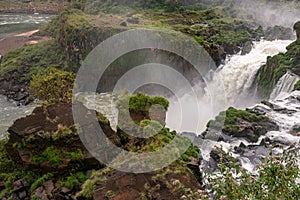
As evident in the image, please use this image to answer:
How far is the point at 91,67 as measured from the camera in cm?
2686

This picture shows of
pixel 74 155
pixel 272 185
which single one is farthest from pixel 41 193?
pixel 272 185

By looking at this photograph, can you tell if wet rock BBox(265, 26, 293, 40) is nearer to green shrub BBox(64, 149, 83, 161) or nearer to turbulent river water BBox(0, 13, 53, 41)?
green shrub BBox(64, 149, 83, 161)

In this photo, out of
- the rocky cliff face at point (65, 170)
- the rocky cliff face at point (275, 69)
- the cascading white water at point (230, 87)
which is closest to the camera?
the rocky cliff face at point (65, 170)

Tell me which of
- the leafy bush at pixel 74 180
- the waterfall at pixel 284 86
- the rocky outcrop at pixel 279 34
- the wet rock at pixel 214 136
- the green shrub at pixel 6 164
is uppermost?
the rocky outcrop at pixel 279 34

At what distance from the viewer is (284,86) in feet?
57.2

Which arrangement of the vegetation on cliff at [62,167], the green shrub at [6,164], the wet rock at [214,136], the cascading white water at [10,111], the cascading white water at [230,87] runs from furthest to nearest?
the cascading white water at [10,111] → the cascading white water at [230,87] → the wet rock at [214,136] → the green shrub at [6,164] → the vegetation on cliff at [62,167]

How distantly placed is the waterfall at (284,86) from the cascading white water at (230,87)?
7.12 feet

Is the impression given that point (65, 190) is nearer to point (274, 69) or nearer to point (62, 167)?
point (62, 167)

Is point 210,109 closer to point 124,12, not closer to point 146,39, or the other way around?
point 146,39

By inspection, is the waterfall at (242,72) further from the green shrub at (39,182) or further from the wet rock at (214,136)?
the green shrub at (39,182)

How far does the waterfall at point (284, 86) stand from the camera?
55.9 feet

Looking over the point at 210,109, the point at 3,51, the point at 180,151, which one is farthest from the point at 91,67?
the point at 180,151

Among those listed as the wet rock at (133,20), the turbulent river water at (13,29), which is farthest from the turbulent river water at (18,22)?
the wet rock at (133,20)

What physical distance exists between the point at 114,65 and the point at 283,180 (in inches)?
902
